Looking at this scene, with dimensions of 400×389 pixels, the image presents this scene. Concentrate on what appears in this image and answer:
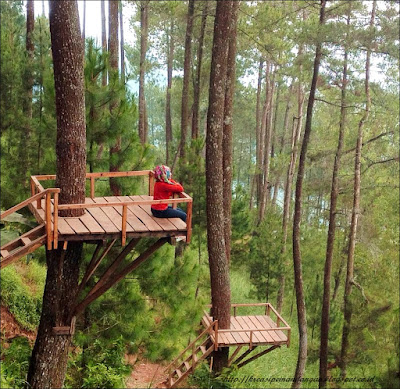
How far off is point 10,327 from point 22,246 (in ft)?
17.3

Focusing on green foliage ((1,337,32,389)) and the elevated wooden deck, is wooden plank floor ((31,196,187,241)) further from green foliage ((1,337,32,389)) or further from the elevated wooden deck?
green foliage ((1,337,32,389))

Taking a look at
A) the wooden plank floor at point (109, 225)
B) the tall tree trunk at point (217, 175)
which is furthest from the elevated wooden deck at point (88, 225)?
the tall tree trunk at point (217, 175)

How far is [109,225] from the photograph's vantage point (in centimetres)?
702

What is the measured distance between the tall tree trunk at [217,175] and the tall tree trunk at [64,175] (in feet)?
13.4

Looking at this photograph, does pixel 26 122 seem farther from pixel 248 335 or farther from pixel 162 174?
pixel 248 335

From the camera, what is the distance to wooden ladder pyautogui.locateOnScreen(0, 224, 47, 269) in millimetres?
6320

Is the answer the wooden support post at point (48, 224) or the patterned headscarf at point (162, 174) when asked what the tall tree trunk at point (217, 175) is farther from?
the wooden support post at point (48, 224)

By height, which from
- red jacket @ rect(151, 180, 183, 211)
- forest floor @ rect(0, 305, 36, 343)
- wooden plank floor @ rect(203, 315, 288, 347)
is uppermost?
red jacket @ rect(151, 180, 183, 211)

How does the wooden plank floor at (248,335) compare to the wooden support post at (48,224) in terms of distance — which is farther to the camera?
the wooden plank floor at (248,335)

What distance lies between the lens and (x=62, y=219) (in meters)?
7.12

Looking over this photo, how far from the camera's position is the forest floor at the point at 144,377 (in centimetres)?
1199

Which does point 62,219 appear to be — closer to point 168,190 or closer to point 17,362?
point 168,190

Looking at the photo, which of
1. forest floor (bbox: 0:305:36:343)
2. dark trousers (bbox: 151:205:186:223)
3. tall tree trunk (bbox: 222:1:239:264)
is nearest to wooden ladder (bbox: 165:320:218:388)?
tall tree trunk (bbox: 222:1:239:264)

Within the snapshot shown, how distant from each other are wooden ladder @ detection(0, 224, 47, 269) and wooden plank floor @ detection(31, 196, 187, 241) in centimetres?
20
